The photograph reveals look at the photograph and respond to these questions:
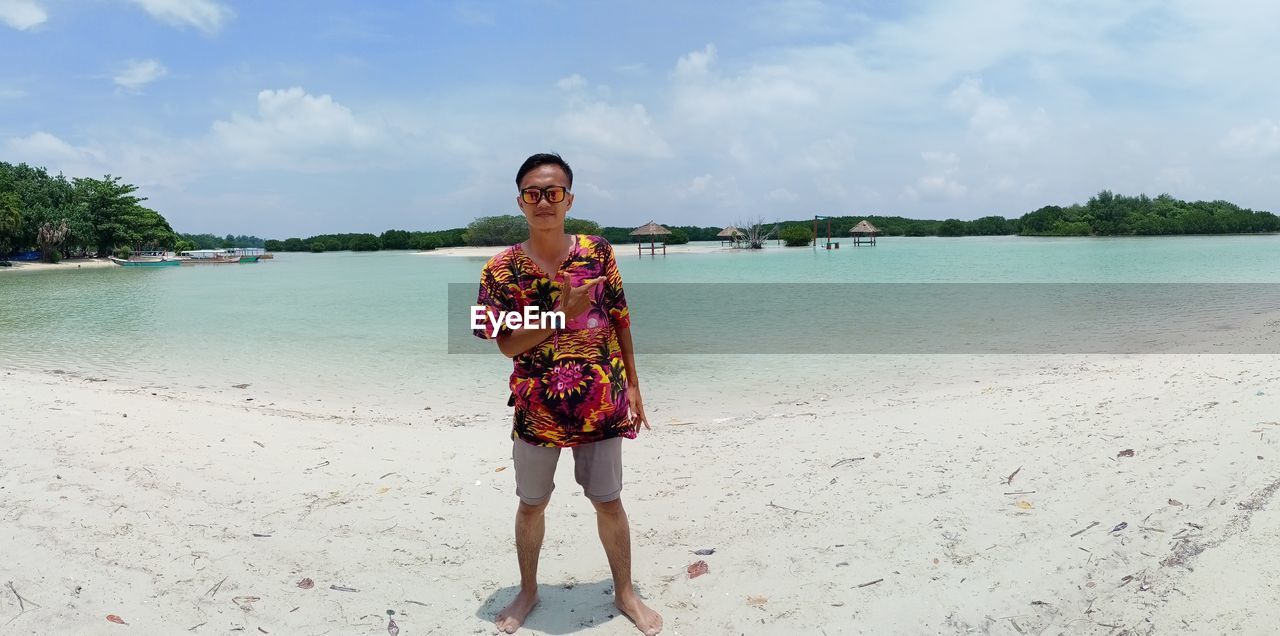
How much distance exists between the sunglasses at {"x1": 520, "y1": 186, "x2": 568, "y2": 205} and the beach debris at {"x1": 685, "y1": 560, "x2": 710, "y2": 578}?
146 cm

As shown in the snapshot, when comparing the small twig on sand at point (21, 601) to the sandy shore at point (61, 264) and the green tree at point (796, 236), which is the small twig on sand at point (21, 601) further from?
the green tree at point (796, 236)

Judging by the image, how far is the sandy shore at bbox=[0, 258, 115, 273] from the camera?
126ft

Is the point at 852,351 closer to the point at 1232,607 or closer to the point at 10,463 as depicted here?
the point at 1232,607

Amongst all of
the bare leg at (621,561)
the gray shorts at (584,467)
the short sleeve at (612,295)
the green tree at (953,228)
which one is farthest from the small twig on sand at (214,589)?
the green tree at (953,228)

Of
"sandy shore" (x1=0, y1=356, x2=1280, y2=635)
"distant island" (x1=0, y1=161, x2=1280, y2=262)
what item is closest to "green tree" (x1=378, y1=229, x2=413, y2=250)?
"distant island" (x1=0, y1=161, x2=1280, y2=262)

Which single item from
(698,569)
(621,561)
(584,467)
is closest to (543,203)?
(584,467)

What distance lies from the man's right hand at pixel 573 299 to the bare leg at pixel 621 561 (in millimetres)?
623

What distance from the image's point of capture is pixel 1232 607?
2.06 m

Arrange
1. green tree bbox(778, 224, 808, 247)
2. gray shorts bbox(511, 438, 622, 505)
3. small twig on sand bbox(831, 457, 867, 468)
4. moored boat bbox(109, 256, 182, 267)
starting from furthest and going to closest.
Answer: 1. green tree bbox(778, 224, 808, 247)
2. moored boat bbox(109, 256, 182, 267)
3. small twig on sand bbox(831, 457, 867, 468)
4. gray shorts bbox(511, 438, 622, 505)

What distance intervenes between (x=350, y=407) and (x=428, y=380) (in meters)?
1.37

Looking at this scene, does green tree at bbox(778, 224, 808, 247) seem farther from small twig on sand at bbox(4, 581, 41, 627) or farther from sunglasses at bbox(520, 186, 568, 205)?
small twig on sand at bbox(4, 581, 41, 627)

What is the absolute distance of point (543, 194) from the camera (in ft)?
7.06

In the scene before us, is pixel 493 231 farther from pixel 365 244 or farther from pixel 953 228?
pixel 953 228

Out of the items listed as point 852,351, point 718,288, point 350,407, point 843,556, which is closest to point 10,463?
point 350,407
